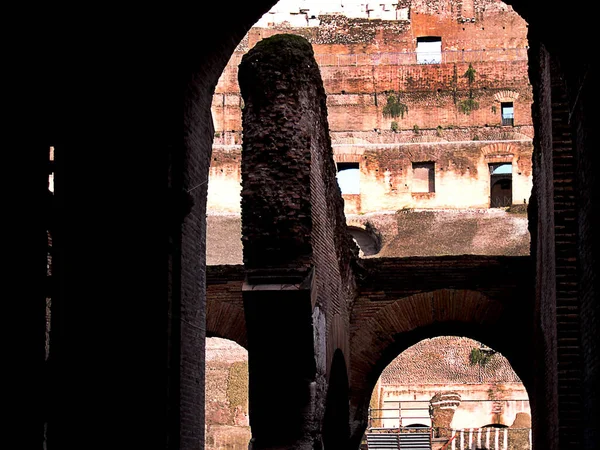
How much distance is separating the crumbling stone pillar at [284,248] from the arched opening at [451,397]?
Answer: 12.5 meters

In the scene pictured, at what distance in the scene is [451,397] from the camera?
23.8m

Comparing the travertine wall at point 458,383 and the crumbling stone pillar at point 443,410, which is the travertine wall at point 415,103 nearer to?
the travertine wall at point 458,383

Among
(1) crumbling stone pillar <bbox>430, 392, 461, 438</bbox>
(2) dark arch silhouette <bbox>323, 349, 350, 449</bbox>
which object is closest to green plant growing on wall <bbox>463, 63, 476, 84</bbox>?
(1) crumbling stone pillar <bbox>430, 392, 461, 438</bbox>

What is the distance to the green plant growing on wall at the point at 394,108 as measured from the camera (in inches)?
1265

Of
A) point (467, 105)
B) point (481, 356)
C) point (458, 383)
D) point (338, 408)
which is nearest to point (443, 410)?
point (458, 383)

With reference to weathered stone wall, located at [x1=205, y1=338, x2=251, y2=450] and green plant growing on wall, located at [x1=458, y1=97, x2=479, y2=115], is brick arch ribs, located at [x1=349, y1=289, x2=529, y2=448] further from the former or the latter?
green plant growing on wall, located at [x1=458, y1=97, x2=479, y2=115]

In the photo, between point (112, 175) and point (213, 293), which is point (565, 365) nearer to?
point (112, 175)

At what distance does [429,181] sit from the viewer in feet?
102

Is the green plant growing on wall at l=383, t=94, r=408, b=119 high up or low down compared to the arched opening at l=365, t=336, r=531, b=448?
up

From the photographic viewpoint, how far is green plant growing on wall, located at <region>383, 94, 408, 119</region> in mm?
32125

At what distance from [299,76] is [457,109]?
72.2 feet

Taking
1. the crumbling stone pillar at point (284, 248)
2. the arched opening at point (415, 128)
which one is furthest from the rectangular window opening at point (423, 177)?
the crumbling stone pillar at point (284, 248)

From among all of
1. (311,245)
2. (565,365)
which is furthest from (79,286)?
(311,245)

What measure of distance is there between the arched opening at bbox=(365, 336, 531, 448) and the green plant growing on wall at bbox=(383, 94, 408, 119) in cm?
885
